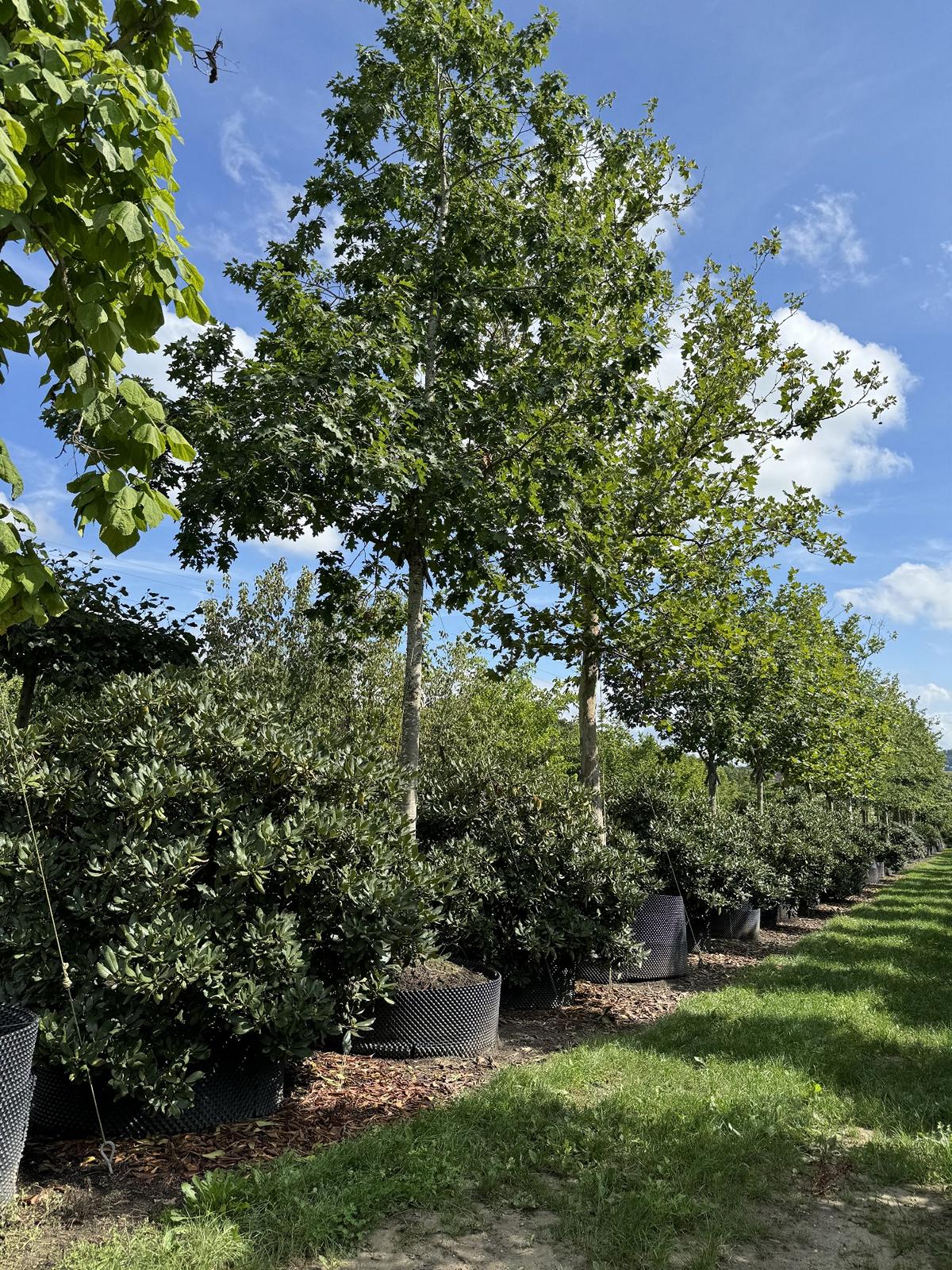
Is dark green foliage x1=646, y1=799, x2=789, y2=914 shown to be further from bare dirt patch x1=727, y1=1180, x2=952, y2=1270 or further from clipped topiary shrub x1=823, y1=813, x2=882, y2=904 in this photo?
bare dirt patch x1=727, y1=1180, x2=952, y2=1270

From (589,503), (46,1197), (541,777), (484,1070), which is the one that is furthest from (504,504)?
(46,1197)

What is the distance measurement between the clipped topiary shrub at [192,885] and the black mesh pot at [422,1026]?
0.38m

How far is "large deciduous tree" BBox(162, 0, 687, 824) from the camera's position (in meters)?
5.73

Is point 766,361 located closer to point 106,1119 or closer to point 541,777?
point 541,777

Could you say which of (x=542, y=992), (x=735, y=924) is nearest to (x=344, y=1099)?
(x=542, y=992)

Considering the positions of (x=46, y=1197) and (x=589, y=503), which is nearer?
(x=46, y=1197)

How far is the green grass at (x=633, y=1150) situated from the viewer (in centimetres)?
303

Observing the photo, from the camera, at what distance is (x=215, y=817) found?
4340 millimetres

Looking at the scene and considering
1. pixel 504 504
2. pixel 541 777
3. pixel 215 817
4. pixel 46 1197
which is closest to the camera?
pixel 46 1197

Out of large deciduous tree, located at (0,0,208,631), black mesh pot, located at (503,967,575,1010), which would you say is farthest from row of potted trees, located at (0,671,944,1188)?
large deciduous tree, located at (0,0,208,631)

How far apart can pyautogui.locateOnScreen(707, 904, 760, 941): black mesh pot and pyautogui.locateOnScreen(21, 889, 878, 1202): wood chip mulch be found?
3.99m

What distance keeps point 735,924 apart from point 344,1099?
8.89 meters

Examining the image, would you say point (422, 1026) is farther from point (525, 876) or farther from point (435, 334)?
point (435, 334)

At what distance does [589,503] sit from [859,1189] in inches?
250
